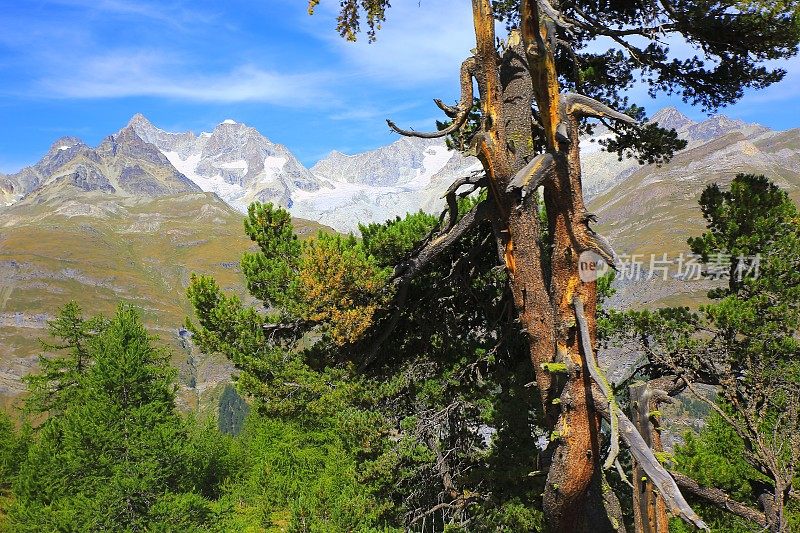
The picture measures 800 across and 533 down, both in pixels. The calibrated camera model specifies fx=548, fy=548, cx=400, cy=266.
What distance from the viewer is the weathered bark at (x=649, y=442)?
23.8 ft

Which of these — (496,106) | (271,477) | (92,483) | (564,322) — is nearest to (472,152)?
(496,106)

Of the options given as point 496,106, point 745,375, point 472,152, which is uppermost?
point 496,106

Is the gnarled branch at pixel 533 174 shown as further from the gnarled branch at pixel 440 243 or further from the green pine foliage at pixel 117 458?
the green pine foliage at pixel 117 458

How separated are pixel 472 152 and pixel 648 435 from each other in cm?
442

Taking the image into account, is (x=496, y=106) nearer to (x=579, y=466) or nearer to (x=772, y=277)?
(x=579, y=466)

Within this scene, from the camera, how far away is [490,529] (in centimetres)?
915

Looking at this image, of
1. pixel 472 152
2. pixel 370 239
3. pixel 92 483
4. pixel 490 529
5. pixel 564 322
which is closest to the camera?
pixel 564 322

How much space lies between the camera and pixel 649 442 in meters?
7.18

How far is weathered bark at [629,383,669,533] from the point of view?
→ 7266 mm

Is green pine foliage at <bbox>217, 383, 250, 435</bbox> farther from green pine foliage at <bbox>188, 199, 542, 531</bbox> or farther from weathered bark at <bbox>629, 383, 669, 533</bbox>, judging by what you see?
weathered bark at <bbox>629, 383, 669, 533</bbox>

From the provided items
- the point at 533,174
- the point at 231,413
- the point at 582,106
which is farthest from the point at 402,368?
the point at 231,413

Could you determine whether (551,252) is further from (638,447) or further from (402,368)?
(402,368)

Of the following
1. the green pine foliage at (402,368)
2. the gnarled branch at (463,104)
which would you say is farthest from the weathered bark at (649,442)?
the gnarled branch at (463,104)

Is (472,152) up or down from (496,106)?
down
